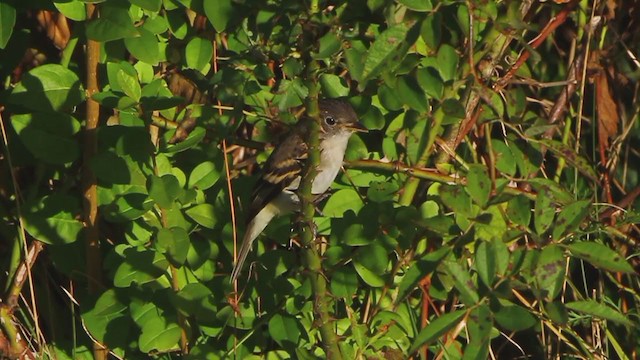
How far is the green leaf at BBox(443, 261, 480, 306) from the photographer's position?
2.83 m

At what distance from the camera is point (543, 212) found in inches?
126

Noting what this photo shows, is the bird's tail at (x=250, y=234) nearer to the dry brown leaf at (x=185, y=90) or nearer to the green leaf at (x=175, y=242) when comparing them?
the green leaf at (x=175, y=242)

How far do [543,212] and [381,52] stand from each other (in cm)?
69

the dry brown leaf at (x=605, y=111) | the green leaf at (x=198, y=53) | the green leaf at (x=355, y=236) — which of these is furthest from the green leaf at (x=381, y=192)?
the dry brown leaf at (x=605, y=111)

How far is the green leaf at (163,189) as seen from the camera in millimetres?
3635

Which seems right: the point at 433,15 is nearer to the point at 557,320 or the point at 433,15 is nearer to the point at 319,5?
the point at 319,5

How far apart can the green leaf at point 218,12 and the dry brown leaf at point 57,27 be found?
90cm

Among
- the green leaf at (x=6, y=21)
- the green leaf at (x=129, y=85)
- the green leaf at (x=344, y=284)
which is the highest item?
the green leaf at (x=6, y=21)

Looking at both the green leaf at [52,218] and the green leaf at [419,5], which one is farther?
the green leaf at [52,218]

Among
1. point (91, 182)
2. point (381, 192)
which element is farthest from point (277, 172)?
point (91, 182)

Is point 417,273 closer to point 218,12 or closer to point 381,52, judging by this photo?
point 381,52

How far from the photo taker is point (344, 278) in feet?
12.8

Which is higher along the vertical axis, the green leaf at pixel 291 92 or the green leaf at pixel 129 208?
the green leaf at pixel 291 92

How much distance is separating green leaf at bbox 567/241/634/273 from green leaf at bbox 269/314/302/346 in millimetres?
1263
